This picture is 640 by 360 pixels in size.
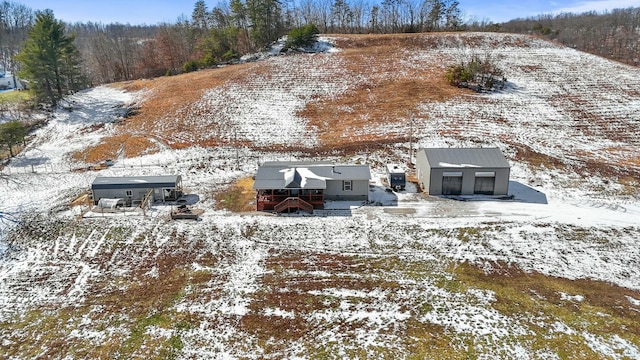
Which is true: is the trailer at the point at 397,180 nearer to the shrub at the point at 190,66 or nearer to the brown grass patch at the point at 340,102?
the brown grass patch at the point at 340,102

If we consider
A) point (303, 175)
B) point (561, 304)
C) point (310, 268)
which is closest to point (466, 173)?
point (303, 175)

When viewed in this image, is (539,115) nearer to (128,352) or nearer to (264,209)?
(264,209)

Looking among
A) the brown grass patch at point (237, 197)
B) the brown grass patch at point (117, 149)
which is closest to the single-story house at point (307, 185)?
the brown grass patch at point (237, 197)

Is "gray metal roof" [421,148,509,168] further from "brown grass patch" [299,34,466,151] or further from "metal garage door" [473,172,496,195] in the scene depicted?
"brown grass patch" [299,34,466,151]

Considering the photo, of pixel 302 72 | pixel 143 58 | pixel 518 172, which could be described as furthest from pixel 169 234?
pixel 143 58

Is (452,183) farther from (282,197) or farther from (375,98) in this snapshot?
(375,98)
